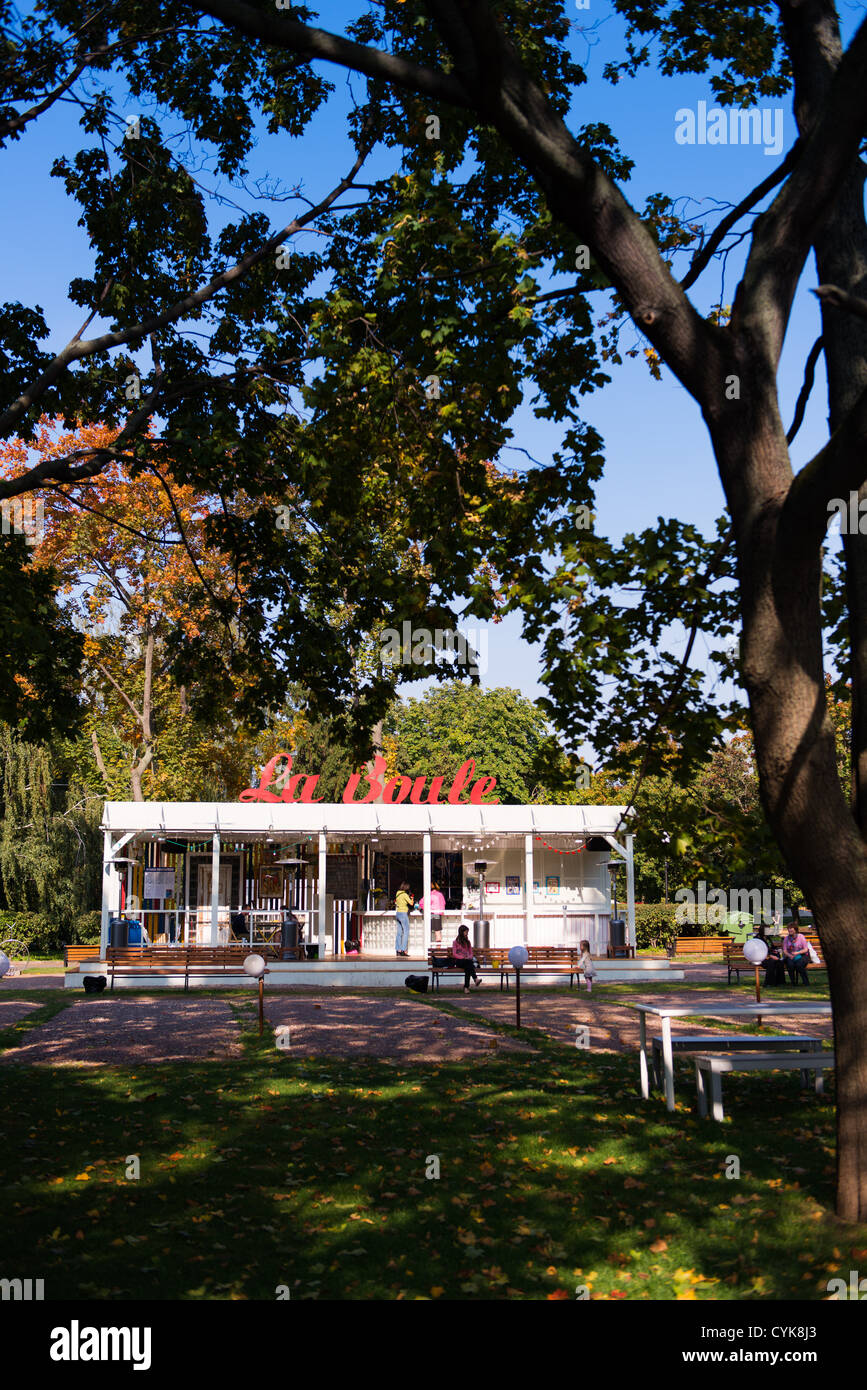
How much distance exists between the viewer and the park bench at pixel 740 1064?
8867 mm

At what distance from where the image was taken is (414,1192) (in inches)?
275

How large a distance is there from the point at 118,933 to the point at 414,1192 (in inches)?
784

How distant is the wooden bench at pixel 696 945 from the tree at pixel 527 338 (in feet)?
76.4

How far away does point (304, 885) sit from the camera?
3212cm

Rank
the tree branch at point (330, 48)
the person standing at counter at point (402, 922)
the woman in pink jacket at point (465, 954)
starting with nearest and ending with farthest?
the tree branch at point (330, 48), the woman in pink jacket at point (465, 954), the person standing at counter at point (402, 922)

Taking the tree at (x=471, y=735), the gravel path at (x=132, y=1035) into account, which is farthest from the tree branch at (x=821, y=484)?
the tree at (x=471, y=735)

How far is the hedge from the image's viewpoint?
32250 millimetres

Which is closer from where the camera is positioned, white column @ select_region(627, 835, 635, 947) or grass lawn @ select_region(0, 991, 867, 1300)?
grass lawn @ select_region(0, 991, 867, 1300)

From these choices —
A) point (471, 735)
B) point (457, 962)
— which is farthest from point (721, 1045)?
point (471, 735)

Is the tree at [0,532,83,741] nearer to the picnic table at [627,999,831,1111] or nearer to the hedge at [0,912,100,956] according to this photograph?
the picnic table at [627,999,831,1111]

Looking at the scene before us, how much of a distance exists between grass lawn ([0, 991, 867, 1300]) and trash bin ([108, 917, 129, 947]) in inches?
587

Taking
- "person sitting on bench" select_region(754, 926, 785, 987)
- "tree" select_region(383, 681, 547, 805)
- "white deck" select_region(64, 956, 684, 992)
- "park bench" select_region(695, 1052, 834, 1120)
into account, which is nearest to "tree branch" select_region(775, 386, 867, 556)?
"park bench" select_region(695, 1052, 834, 1120)

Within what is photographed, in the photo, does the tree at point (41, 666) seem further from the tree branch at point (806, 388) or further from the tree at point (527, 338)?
the tree branch at point (806, 388)
